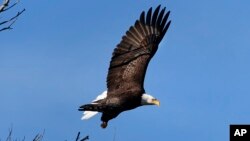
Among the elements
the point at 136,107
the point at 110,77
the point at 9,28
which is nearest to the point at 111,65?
the point at 110,77

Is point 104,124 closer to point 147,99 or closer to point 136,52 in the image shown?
point 147,99

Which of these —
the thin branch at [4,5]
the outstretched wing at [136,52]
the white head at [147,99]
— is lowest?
the thin branch at [4,5]

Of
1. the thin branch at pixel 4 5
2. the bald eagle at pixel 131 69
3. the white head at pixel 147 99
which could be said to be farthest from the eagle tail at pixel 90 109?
the thin branch at pixel 4 5

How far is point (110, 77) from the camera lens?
471 inches

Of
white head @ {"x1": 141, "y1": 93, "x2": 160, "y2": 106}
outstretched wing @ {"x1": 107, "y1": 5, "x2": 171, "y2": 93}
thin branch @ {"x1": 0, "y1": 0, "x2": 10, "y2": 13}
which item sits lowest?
thin branch @ {"x1": 0, "y1": 0, "x2": 10, "y2": 13}

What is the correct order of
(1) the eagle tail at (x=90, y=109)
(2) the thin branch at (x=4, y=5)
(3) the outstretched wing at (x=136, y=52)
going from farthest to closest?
(3) the outstretched wing at (x=136, y=52) → (1) the eagle tail at (x=90, y=109) → (2) the thin branch at (x=4, y=5)

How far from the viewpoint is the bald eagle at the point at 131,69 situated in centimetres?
1145

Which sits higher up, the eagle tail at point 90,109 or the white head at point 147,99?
the white head at point 147,99

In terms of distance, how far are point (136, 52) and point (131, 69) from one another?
58 centimetres

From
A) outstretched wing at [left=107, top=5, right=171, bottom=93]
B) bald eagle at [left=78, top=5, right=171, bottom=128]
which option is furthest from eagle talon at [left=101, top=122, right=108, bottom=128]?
outstretched wing at [left=107, top=5, right=171, bottom=93]

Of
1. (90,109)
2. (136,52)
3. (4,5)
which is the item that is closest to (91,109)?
(90,109)

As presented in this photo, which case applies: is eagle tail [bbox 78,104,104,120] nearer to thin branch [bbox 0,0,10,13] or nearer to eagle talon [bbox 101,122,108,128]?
eagle talon [bbox 101,122,108,128]

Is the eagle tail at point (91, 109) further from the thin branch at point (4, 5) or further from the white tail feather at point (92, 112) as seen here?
the thin branch at point (4, 5)

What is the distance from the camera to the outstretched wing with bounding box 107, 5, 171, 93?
1203 cm
